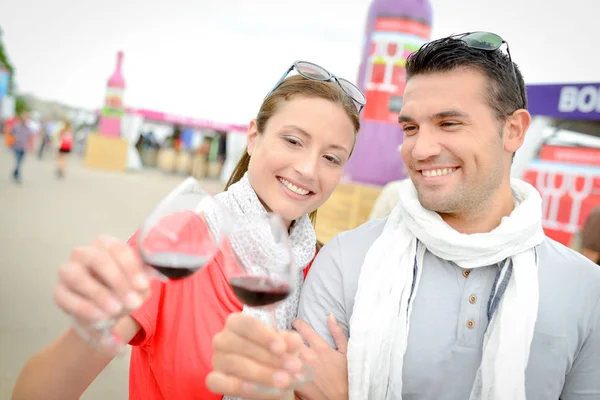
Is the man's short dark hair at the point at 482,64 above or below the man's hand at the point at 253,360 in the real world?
above

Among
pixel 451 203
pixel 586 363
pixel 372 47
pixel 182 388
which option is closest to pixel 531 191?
pixel 451 203

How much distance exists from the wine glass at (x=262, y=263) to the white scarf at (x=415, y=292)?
0.55 metres

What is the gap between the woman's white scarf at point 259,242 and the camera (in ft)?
3.42

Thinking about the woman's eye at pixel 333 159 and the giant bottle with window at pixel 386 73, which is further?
the giant bottle with window at pixel 386 73

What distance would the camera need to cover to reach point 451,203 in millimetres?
1589

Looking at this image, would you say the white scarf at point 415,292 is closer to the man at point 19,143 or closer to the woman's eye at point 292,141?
the woman's eye at point 292,141

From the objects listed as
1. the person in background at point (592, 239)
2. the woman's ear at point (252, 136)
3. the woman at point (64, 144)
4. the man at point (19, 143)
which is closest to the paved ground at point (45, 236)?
the man at point (19, 143)

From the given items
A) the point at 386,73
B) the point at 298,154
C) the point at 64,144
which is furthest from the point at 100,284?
the point at 64,144

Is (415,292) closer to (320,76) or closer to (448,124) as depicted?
(448,124)

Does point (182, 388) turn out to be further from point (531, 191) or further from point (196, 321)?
point (531, 191)

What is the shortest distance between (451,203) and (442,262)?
0.65ft

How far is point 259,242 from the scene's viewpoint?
1.05 metres

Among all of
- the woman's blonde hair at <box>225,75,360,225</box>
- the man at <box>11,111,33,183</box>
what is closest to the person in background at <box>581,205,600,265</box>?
the woman's blonde hair at <box>225,75,360,225</box>

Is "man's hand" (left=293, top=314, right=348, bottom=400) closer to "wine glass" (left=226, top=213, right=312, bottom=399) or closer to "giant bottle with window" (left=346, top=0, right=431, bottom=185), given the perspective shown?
"wine glass" (left=226, top=213, right=312, bottom=399)
